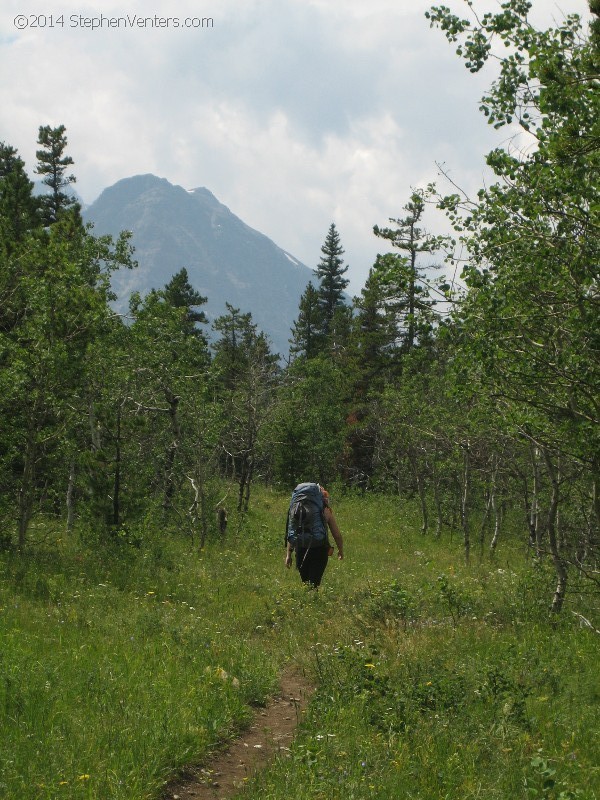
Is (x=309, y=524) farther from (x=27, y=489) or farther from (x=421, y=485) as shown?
(x=421, y=485)

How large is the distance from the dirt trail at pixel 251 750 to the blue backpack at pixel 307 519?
11.6ft

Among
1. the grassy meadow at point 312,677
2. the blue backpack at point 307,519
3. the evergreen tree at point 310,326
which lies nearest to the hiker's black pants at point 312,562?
the blue backpack at point 307,519

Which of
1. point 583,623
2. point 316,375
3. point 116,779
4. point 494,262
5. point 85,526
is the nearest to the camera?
point 116,779

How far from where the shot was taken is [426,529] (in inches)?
1110

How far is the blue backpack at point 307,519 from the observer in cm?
1042

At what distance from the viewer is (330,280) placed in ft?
200

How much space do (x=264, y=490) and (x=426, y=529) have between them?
712 inches

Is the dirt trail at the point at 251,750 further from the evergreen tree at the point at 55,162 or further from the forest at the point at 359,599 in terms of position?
the evergreen tree at the point at 55,162

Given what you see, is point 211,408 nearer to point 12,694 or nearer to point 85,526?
point 85,526

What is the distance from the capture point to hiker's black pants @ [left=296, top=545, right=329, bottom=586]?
1073 cm

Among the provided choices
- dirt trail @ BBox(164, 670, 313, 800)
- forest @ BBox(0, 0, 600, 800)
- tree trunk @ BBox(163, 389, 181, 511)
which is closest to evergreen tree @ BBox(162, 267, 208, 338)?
tree trunk @ BBox(163, 389, 181, 511)

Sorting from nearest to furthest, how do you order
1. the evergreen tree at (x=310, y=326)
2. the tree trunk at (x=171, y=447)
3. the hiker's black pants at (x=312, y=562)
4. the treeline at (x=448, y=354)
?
1. the treeline at (x=448, y=354)
2. the hiker's black pants at (x=312, y=562)
3. the tree trunk at (x=171, y=447)
4. the evergreen tree at (x=310, y=326)

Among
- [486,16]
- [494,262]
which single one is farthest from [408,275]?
[486,16]

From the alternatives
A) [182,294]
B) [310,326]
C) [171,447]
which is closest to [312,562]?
[171,447]
